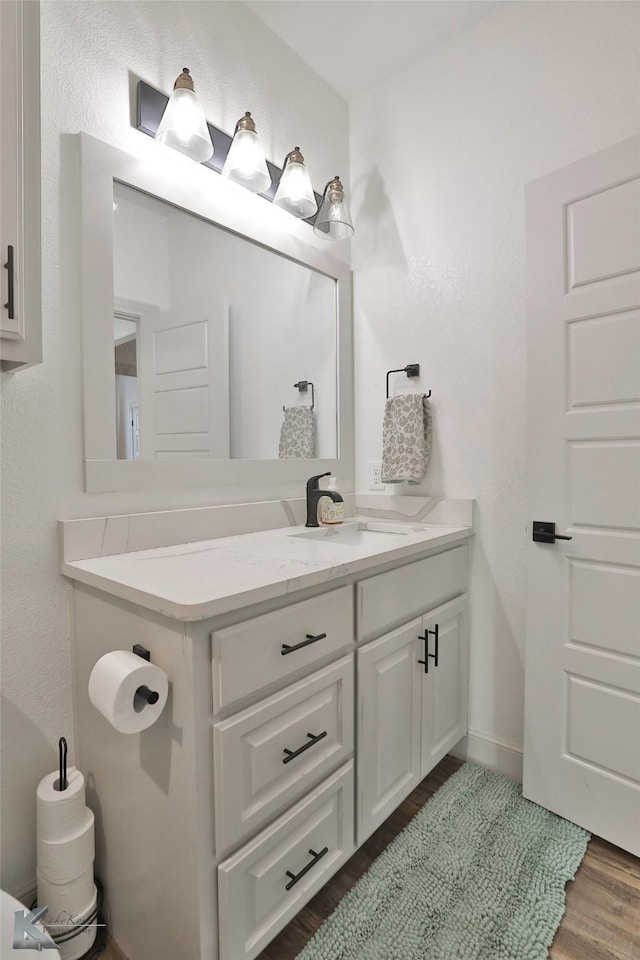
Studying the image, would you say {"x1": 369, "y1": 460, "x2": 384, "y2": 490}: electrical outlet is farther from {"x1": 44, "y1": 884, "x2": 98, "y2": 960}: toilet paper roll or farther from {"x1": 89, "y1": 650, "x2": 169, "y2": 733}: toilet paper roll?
{"x1": 44, "y1": 884, "x2": 98, "y2": 960}: toilet paper roll

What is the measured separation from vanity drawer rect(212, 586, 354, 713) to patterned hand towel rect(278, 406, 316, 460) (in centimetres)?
77

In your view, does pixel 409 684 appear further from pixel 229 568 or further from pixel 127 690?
pixel 127 690

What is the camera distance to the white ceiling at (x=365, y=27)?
1681 millimetres

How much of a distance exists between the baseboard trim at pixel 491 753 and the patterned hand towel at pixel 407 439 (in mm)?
989

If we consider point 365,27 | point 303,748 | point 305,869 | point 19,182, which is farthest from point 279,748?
point 365,27

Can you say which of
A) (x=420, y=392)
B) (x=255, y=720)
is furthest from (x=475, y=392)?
(x=255, y=720)

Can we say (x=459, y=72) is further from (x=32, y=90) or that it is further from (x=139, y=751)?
(x=139, y=751)

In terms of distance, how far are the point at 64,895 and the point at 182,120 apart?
6.48ft

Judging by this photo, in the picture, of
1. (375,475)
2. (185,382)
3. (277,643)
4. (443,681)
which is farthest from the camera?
(375,475)

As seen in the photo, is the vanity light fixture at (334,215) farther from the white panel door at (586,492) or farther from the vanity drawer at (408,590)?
the vanity drawer at (408,590)

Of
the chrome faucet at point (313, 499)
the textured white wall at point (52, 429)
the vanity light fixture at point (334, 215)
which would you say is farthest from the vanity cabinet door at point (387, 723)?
the vanity light fixture at point (334, 215)

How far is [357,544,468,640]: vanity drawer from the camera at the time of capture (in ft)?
4.17

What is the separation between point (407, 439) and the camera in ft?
6.05

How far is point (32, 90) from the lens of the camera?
0.94 metres
